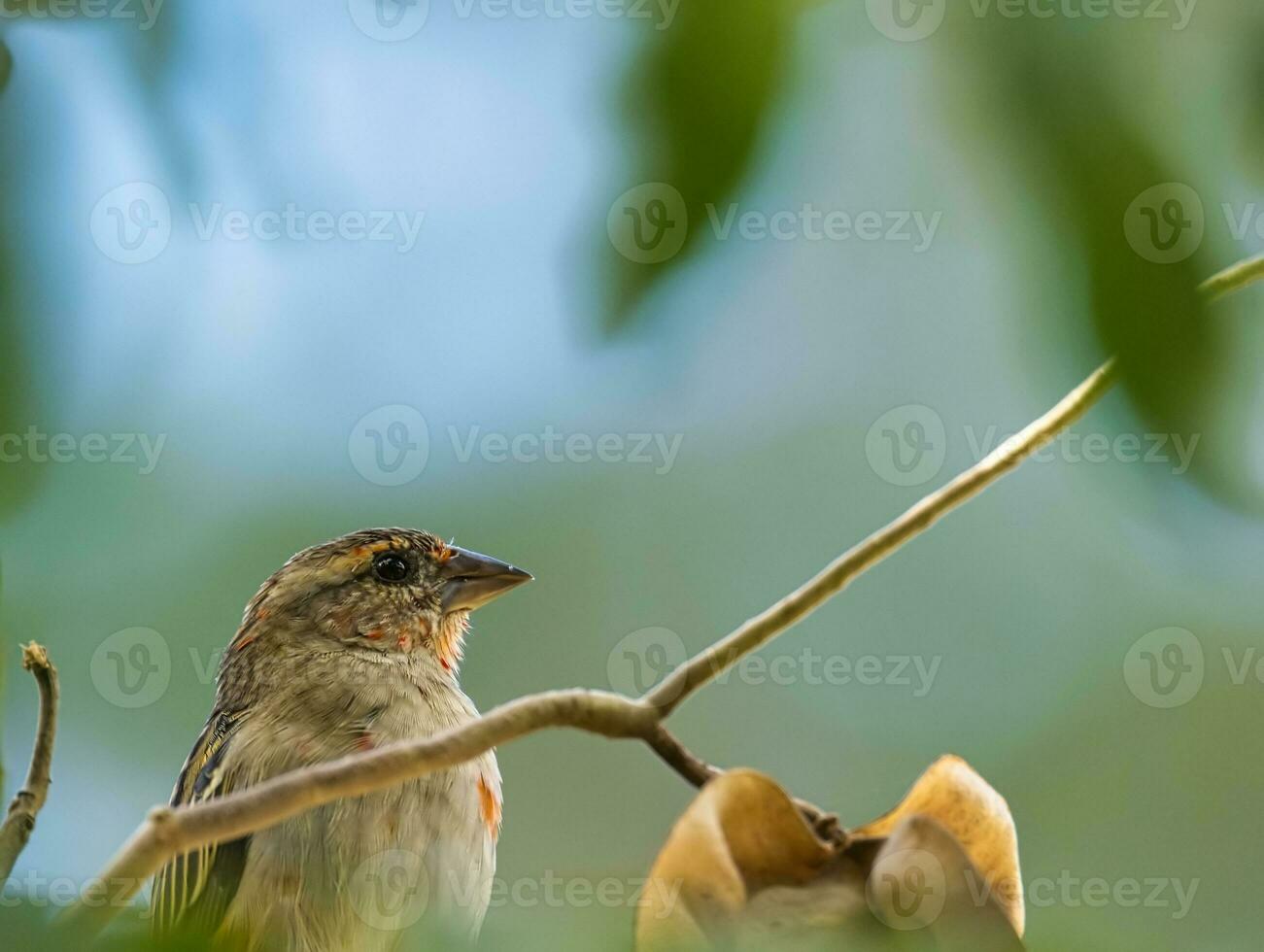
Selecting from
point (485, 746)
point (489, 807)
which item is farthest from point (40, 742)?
point (489, 807)

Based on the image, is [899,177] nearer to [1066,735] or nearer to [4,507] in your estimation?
[4,507]

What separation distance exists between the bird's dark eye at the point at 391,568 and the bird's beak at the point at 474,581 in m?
0.11

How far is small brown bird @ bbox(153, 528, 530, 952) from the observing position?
302 cm

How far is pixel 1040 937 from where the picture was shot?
0.59 metres

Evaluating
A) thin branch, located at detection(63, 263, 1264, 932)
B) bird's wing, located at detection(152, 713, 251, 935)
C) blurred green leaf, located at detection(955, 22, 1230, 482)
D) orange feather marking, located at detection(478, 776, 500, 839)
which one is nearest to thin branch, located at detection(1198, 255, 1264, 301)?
blurred green leaf, located at detection(955, 22, 1230, 482)

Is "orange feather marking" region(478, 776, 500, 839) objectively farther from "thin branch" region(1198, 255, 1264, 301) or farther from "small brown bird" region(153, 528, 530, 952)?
"thin branch" region(1198, 255, 1264, 301)

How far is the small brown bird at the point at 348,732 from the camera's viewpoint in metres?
3.02

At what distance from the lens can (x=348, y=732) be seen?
11.0 feet

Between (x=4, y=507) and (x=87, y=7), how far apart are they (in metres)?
0.39

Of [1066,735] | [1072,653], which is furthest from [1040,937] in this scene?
[1072,653]

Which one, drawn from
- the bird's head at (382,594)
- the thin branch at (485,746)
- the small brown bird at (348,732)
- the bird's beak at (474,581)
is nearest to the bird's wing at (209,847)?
the small brown bird at (348,732)

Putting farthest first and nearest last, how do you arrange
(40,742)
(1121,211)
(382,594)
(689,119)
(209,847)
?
(382,594) < (209,847) < (40,742) < (689,119) < (1121,211)

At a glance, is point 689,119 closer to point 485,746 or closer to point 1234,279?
point 1234,279

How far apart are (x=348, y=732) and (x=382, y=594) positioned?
2.15 ft
